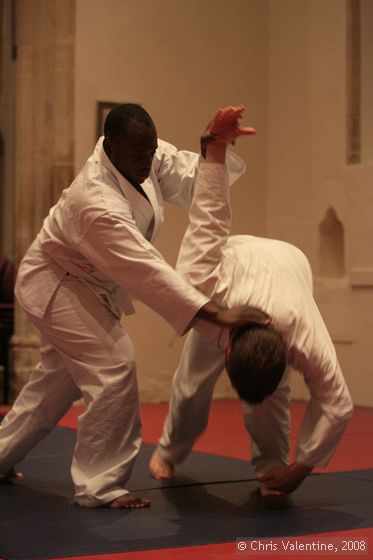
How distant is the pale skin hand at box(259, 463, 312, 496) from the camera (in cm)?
339

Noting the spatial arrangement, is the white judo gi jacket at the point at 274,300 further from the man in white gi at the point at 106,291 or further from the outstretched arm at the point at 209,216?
the man in white gi at the point at 106,291

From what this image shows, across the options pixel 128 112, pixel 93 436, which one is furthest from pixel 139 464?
pixel 128 112

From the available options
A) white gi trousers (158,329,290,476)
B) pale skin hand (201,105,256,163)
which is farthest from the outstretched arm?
white gi trousers (158,329,290,476)

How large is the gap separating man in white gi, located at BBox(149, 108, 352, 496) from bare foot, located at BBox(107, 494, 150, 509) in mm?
445

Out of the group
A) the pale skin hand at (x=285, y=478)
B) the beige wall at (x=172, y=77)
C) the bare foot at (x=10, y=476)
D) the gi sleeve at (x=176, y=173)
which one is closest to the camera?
the pale skin hand at (x=285, y=478)

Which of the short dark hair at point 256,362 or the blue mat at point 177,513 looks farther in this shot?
the short dark hair at point 256,362

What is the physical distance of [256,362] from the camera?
3105mm

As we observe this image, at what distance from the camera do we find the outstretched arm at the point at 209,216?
339 centimetres

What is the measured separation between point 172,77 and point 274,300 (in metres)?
4.71

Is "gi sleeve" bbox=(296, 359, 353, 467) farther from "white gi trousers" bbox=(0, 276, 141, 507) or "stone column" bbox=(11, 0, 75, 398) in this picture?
"stone column" bbox=(11, 0, 75, 398)

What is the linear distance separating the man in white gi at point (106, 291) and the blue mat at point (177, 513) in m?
0.19

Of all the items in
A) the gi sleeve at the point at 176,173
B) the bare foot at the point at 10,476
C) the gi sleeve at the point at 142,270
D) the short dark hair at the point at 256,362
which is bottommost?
the bare foot at the point at 10,476

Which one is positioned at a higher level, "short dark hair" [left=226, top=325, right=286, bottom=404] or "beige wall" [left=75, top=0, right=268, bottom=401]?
"beige wall" [left=75, top=0, right=268, bottom=401]

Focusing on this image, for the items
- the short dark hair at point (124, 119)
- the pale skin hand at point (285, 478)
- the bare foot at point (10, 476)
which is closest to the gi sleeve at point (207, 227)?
the short dark hair at point (124, 119)
